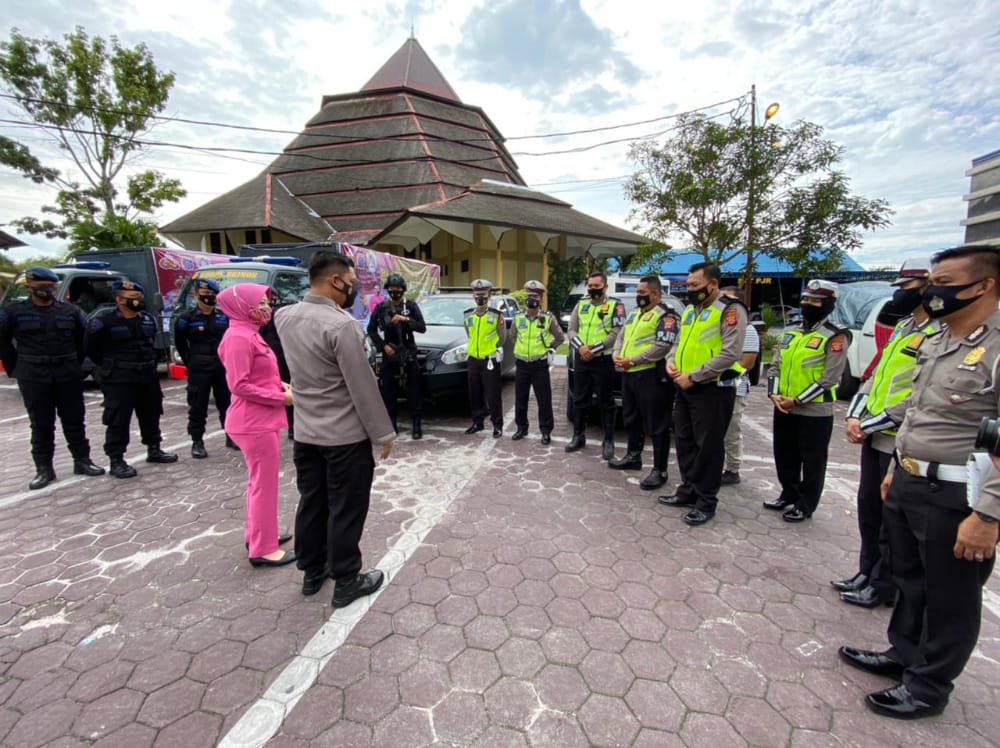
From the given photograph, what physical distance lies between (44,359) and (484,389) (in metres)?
4.22

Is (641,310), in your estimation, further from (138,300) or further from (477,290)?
(138,300)

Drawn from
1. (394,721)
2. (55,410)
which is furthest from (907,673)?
(55,410)

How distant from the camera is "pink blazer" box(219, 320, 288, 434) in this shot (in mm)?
2678

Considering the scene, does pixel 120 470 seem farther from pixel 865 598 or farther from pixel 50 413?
pixel 865 598

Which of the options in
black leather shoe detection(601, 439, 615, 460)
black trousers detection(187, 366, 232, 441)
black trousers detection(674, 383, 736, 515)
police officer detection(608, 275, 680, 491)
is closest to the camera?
black trousers detection(674, 383, 736, 515)

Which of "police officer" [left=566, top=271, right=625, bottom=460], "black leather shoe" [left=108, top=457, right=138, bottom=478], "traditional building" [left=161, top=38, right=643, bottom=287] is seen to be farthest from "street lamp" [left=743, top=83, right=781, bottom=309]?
"black leather shoe" [left=108, top=457, right=138, bottom=478]

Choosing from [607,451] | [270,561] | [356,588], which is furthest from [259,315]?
[607,451]

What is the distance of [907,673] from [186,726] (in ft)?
9.78

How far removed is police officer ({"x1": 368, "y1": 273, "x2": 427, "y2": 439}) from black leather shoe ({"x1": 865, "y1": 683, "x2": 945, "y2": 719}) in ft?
14.6

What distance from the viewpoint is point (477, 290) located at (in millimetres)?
5383

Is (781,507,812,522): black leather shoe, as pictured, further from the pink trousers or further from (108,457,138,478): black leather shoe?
(108,457,138,478): black leather shoe

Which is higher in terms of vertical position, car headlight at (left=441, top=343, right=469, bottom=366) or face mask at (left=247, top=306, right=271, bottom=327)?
face mask at (left=247, top=306, right=271, bottom=327)

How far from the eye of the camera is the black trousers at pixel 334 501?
2.38 metres

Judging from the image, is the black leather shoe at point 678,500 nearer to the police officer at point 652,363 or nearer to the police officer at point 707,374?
the police officer at point 707,374
